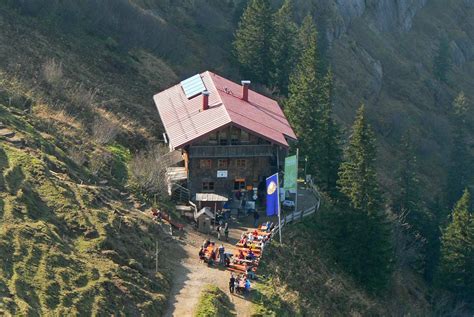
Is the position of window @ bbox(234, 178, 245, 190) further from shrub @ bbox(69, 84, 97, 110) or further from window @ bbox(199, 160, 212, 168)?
shrub @ bbox(69, 84, 97, 110)

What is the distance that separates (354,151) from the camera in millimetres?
47125

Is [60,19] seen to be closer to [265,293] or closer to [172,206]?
[172,206]

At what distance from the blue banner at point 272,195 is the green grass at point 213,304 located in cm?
788

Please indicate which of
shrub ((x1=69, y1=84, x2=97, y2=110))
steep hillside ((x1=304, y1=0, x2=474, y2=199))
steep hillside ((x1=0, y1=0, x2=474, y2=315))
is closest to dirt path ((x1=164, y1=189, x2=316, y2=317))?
steep hillside ((x1=0, y1=0, x2=474, y2=315))

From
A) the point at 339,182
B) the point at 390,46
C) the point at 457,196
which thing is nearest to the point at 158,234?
the point at 339,182

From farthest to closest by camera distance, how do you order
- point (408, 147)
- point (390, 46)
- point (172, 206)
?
point (390, 46), point (408, 147), point (172, 206)

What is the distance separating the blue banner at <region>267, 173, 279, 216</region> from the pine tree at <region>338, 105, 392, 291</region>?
5.82 m

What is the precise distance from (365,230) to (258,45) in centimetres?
2848

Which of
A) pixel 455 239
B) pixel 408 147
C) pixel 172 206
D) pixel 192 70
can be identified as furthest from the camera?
pixel 192 70

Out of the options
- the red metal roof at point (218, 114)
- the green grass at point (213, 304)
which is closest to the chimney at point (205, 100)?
the red metal roof at point (218, 114)

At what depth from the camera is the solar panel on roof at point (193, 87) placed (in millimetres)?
50594

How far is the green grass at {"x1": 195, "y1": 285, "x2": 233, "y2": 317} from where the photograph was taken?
33594 millimetres

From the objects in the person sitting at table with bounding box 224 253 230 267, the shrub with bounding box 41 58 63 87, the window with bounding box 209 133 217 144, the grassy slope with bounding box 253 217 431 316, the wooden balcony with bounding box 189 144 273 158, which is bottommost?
the grassy slope with bounding box 253 217 431 316

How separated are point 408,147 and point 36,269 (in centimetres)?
3944
